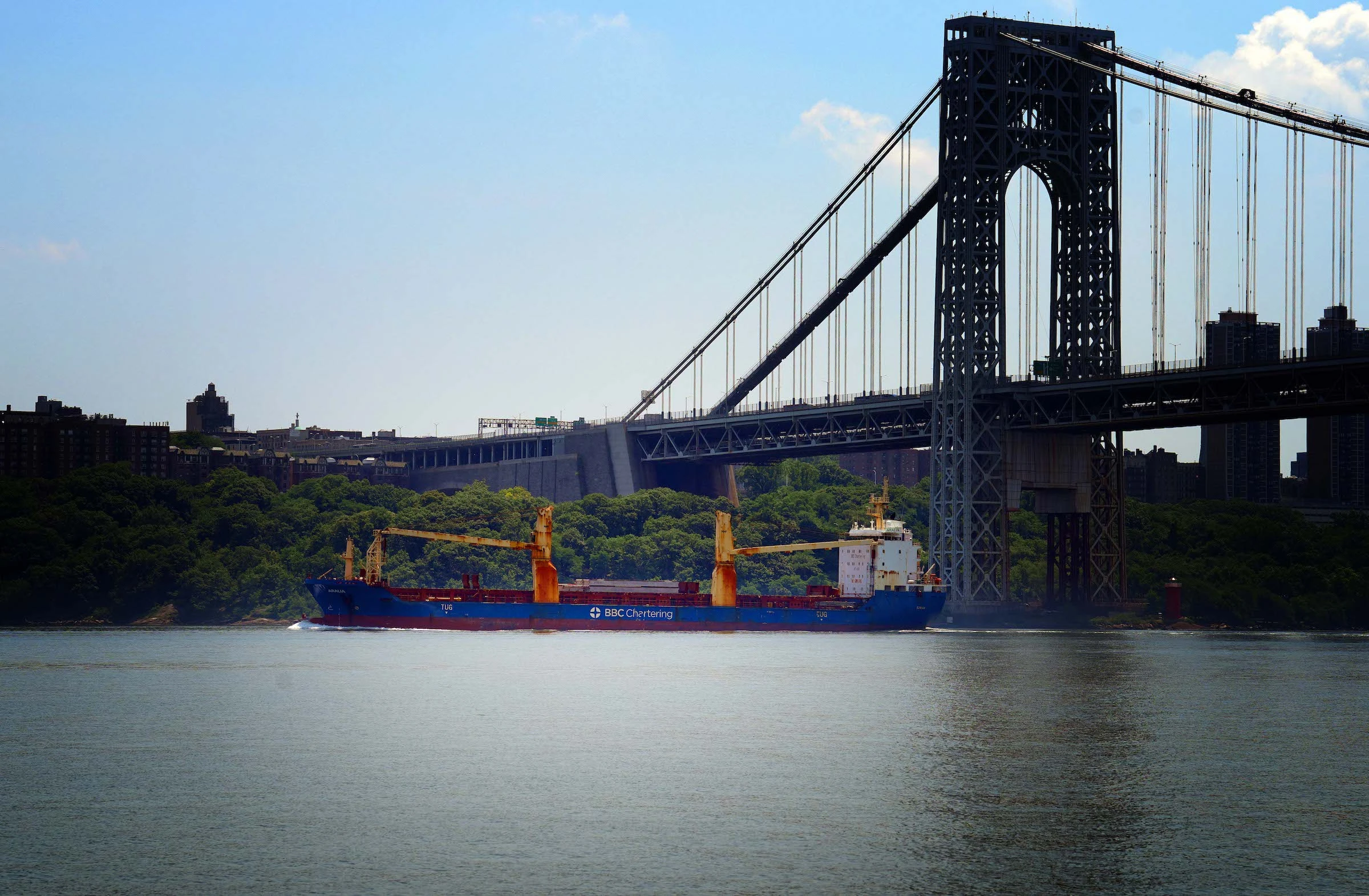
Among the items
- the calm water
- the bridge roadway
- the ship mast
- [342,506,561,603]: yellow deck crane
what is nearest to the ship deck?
[342,506,561,603]: yellow deck crane

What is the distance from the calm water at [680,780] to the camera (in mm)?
28141

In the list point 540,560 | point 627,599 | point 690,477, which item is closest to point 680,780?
point 540,560

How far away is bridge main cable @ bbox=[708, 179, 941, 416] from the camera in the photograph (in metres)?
114

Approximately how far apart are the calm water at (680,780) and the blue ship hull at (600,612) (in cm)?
3580

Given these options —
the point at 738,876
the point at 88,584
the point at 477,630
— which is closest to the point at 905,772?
the point at 738,876

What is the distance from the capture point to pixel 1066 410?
342ft

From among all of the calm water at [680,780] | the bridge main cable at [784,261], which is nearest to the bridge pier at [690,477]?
the bridge main cable at [784,261]

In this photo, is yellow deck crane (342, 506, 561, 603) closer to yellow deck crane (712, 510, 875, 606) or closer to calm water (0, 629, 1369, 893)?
yellow deck crane (712, 510, 875, 606)

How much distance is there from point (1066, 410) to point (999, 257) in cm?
1017

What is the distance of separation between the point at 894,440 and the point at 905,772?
7795 centimetres

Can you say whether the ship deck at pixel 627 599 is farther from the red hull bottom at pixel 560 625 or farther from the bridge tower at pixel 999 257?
the bridge tower at pixel 999 257

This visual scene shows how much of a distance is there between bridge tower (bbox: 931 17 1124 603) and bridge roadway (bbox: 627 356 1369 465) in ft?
8.09

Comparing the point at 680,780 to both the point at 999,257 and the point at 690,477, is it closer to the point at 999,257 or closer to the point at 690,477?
Answer: the point at 999,257

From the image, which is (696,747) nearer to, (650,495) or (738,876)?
(738,876)
